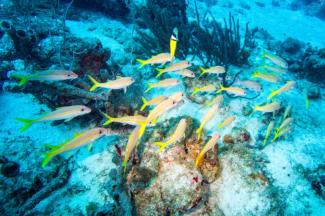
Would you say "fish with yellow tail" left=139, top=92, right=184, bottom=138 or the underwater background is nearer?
"fish with yellow tail" left=139, top=92, right=184, bottom=138

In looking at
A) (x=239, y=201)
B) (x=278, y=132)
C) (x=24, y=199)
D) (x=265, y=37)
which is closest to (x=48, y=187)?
(x=24, y=199)

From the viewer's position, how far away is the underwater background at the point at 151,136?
3.90 metres

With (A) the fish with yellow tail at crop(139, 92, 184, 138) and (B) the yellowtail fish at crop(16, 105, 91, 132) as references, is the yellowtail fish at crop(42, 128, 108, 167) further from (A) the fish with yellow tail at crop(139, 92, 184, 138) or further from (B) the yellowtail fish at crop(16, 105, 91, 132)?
(A) the fish with yellow tail at crop(139, 92, 184, 138)

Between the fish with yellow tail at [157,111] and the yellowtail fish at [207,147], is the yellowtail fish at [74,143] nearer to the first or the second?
the fish with yellow tail at [157,111]

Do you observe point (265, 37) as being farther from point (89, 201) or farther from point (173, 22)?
point (89, 201)

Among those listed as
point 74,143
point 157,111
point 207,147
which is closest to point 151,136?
point 207,147

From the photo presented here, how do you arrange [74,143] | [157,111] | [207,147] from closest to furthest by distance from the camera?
[74,143], [157,111], [207,147]

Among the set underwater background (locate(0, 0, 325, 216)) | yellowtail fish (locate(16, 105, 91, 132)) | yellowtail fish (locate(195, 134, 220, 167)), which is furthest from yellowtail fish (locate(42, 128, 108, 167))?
yellowtail fish (locate(195, 134, 220, 167))

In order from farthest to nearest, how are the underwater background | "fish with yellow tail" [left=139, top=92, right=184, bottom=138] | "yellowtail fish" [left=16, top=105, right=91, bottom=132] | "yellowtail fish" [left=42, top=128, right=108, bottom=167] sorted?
the underwater background, "yellowtail fish" [left=16, top=105, right=91, bottom=132], "fish with yellow tail" [left=139, top=92, right=184, bottom=138], "yellowtail fish" [left=42, top=128, right=108, bottom=167]

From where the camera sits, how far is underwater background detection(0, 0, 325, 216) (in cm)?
390

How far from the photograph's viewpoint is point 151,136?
4.68 metres

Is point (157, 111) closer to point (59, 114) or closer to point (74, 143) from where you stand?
point (74, 143)

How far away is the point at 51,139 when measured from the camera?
5.06 m

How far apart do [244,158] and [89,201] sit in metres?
2.90
